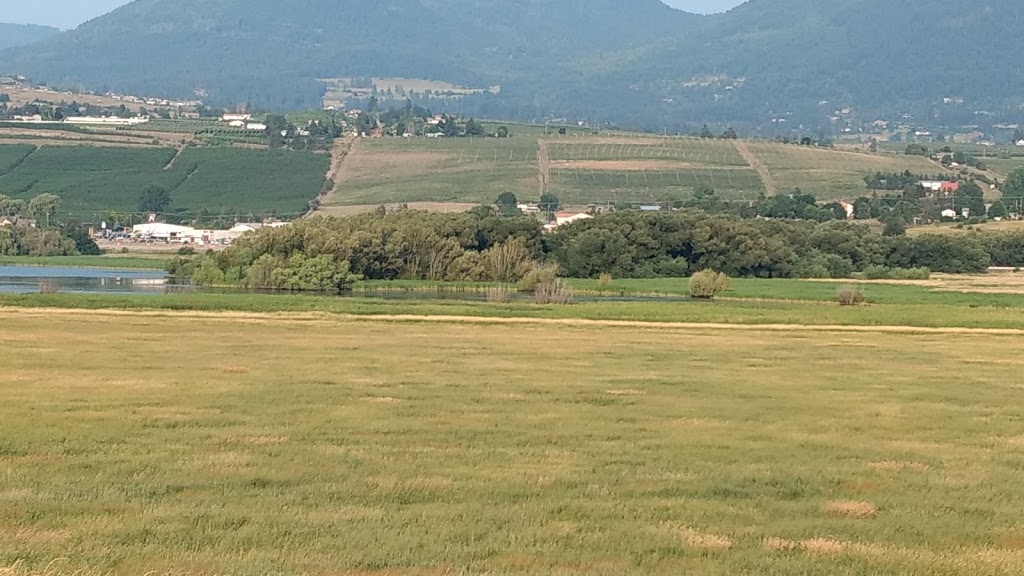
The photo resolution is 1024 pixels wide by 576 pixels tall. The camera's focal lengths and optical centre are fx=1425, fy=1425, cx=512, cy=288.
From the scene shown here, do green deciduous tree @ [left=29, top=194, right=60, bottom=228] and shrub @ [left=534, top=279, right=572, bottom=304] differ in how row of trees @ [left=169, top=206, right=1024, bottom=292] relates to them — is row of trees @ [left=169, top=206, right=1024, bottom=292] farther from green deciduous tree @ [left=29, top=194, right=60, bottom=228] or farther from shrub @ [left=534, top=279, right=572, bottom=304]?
green deciduous tree @ [left=29, top=194, right=60, bottom=228]

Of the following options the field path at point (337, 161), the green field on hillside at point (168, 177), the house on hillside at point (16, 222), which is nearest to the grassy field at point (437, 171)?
the field path at point (337, 161)

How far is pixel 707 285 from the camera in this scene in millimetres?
76500

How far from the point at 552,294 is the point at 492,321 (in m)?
19.8

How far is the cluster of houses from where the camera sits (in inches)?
4899

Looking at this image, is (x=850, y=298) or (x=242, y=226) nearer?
(x=850, y=298)

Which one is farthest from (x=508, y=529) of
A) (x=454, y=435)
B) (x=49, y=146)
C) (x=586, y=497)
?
(x=49, y=146)

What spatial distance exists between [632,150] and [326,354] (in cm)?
15594

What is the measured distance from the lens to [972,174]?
172 m

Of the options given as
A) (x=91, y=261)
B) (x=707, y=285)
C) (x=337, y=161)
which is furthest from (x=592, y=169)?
(x=707, y=285)

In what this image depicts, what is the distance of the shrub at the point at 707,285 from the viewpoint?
76.3 metres

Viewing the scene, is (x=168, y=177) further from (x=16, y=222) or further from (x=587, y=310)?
(x=587, y=310)

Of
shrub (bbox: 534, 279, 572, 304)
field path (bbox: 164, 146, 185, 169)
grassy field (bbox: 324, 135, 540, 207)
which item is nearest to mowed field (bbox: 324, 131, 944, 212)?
grassy field (bbox: 324, 135, 540, 207)

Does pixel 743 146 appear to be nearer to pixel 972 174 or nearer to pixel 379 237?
pixel 972 174

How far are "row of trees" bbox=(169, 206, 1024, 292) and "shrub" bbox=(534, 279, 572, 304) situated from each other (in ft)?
28.2
